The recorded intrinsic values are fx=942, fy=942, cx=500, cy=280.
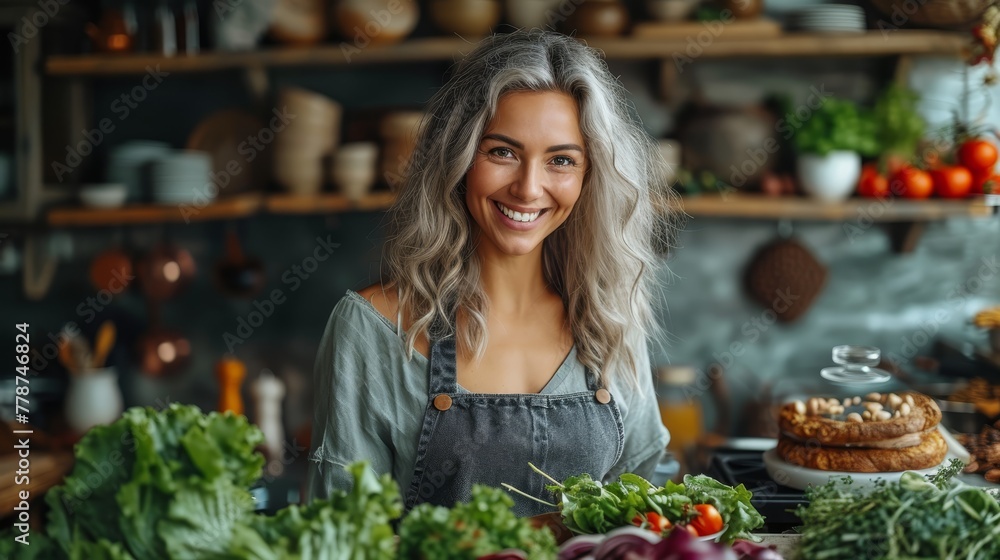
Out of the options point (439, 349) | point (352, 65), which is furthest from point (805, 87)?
point (439, 349)

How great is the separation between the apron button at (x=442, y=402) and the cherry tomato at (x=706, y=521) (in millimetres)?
605

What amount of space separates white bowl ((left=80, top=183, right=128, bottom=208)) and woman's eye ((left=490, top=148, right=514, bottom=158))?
2.27 m

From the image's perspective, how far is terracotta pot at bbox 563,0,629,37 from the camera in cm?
363

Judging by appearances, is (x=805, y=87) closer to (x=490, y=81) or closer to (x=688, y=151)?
(x=688, y=151)

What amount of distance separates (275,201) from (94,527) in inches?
101

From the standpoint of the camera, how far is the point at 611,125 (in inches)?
80.8

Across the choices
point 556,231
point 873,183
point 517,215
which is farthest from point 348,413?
point 873,183

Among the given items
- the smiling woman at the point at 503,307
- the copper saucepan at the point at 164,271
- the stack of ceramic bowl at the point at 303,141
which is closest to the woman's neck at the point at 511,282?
the smiling woman at the point at 503,307

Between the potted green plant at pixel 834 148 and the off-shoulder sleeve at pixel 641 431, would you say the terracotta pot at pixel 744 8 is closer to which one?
the potted green plant at pixel 834 148

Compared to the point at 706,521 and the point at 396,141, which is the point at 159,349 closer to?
the point at 396,141

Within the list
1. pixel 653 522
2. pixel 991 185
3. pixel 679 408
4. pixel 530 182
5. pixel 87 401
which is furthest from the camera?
pixel 679 408

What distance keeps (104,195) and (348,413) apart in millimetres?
2163

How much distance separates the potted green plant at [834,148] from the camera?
3.66 m

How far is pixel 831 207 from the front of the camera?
12.1 feet
